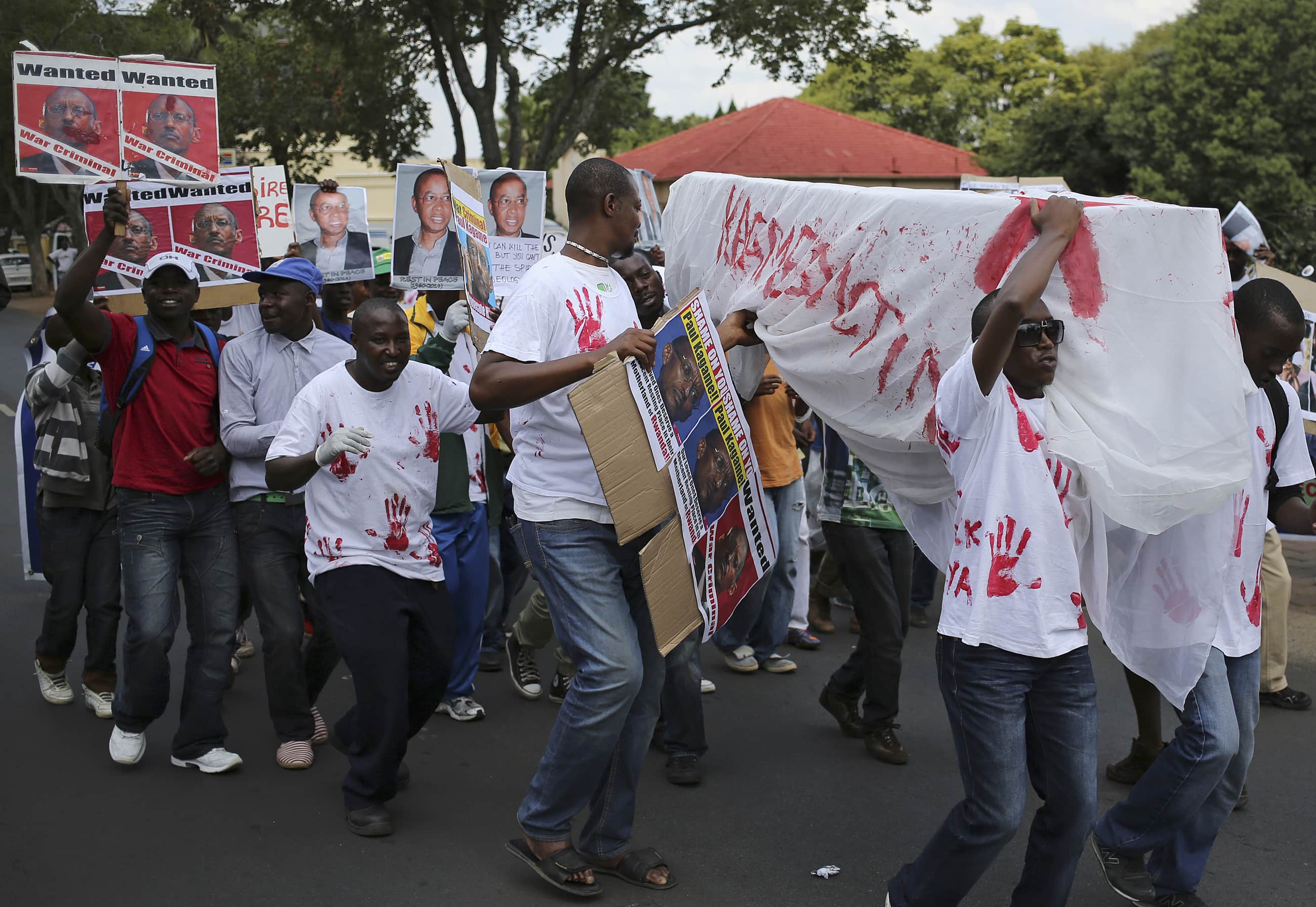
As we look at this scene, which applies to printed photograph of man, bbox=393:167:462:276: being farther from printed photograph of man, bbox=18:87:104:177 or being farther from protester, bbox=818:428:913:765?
protester, bbox=818:428:913:765

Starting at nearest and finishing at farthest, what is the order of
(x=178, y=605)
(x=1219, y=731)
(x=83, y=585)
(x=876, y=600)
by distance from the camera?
(x=1219, y=731)
(x=178, y=605)
(x=876, y=600)
(x=83, y=585)

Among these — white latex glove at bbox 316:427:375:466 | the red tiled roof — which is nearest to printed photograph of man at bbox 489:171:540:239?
white latex glove at bbox 316:427:375:466

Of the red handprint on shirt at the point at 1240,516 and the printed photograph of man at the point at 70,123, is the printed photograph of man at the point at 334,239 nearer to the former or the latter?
the printed photograph of man at the point at 70,123

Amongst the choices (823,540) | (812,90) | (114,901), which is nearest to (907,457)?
(114,901)

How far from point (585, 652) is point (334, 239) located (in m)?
4.46

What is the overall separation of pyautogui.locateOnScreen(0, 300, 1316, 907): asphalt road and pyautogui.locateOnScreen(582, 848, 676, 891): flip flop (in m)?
0.03

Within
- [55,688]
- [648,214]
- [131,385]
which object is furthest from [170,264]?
[648,214]

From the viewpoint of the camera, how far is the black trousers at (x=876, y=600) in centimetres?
514

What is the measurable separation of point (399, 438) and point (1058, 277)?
7.61 ft

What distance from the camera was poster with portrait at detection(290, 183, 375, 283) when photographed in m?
7.39

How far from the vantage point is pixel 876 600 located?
5.17 meters

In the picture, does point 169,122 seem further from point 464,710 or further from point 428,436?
point 464,710

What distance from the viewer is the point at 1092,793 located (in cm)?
323

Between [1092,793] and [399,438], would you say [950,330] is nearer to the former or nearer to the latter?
[1092,793]
